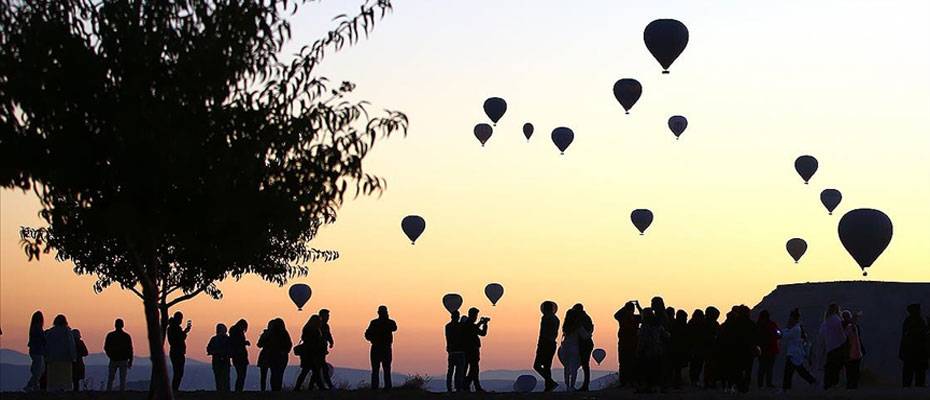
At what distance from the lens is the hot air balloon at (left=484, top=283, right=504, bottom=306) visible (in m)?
76.1

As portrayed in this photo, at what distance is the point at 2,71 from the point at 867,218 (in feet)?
134

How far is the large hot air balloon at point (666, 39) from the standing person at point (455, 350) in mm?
24433

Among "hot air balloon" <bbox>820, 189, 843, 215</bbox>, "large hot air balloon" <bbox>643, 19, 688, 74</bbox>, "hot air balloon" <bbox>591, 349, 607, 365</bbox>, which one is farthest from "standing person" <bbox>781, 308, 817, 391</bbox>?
"hot air balloon" <bbox>591, 349, 607, 365</bbox>

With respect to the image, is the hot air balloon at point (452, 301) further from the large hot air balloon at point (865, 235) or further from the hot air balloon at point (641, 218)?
the large hot air balloon at point (865, 235)

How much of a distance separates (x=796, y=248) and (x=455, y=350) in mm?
40600

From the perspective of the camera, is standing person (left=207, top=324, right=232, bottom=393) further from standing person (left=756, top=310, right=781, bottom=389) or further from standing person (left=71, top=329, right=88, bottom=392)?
standing person (left=756, top=310, right=781, bottom=389)

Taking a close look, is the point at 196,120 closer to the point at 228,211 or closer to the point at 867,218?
the point at 228,211

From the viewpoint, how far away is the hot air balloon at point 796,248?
72.1 meters

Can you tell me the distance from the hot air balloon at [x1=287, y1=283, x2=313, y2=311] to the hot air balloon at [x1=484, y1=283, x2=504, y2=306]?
47.6ft

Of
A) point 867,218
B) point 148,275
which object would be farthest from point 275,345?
point 867,218

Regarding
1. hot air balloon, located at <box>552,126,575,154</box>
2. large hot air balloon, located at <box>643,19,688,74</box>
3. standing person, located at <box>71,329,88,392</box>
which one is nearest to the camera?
standing person, located at <box>71,329,88,392</box>

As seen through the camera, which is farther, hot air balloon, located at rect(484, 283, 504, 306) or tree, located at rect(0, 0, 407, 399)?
hot air balloon, located at rect(484, 283, 504, 306)

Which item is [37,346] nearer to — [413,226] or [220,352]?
[220,352]

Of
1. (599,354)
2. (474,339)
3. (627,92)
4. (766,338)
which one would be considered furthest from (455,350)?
(599,354)
